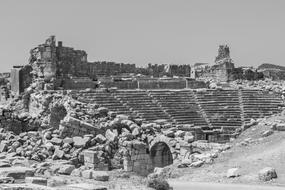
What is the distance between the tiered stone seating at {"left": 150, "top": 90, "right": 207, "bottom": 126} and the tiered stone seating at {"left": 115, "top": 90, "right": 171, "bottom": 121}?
46cm

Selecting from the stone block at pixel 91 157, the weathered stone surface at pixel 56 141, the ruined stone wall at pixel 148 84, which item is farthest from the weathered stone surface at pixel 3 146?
the ruined stone wall at pixel 148 84

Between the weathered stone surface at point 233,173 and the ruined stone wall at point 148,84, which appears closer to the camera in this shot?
the weathered stone surface at point 233,173

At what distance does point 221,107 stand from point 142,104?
464cm

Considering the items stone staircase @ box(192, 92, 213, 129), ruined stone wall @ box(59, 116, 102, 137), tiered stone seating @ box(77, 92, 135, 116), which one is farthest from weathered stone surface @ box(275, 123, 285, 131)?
ruined stone wall @ box(59, 116, 102, 137)

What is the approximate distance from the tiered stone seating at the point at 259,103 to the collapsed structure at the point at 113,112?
5cm

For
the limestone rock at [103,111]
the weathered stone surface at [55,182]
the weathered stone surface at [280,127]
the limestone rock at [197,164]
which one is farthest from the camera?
the limestone rock at [103,111]

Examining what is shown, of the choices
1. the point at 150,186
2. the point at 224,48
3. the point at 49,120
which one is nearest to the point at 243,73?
the point at 224,48

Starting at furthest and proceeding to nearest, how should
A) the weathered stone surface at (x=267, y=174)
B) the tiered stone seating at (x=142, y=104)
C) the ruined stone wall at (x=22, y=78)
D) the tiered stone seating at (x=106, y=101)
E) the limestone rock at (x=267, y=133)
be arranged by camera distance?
the ruined stone wall at (x=22, y=78) < the tiered stone seating at (x=142, y=104) < the tiered stone seating at (x=106, y=101) < the limestone rock at (x=267, y=133) < the weathered stone surface at (x=267, y=174)

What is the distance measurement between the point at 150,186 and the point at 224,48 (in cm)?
2789

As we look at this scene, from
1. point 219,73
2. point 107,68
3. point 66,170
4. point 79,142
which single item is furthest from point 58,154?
point 219,73

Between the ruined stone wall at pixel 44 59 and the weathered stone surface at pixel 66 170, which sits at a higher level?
the ruined stone wall at pixel 44 59

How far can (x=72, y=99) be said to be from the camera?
27.5 m

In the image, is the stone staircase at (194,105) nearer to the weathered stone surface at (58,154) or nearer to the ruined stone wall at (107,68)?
the weathered stone surface at (58,154)

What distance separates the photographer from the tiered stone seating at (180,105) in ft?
90.3
